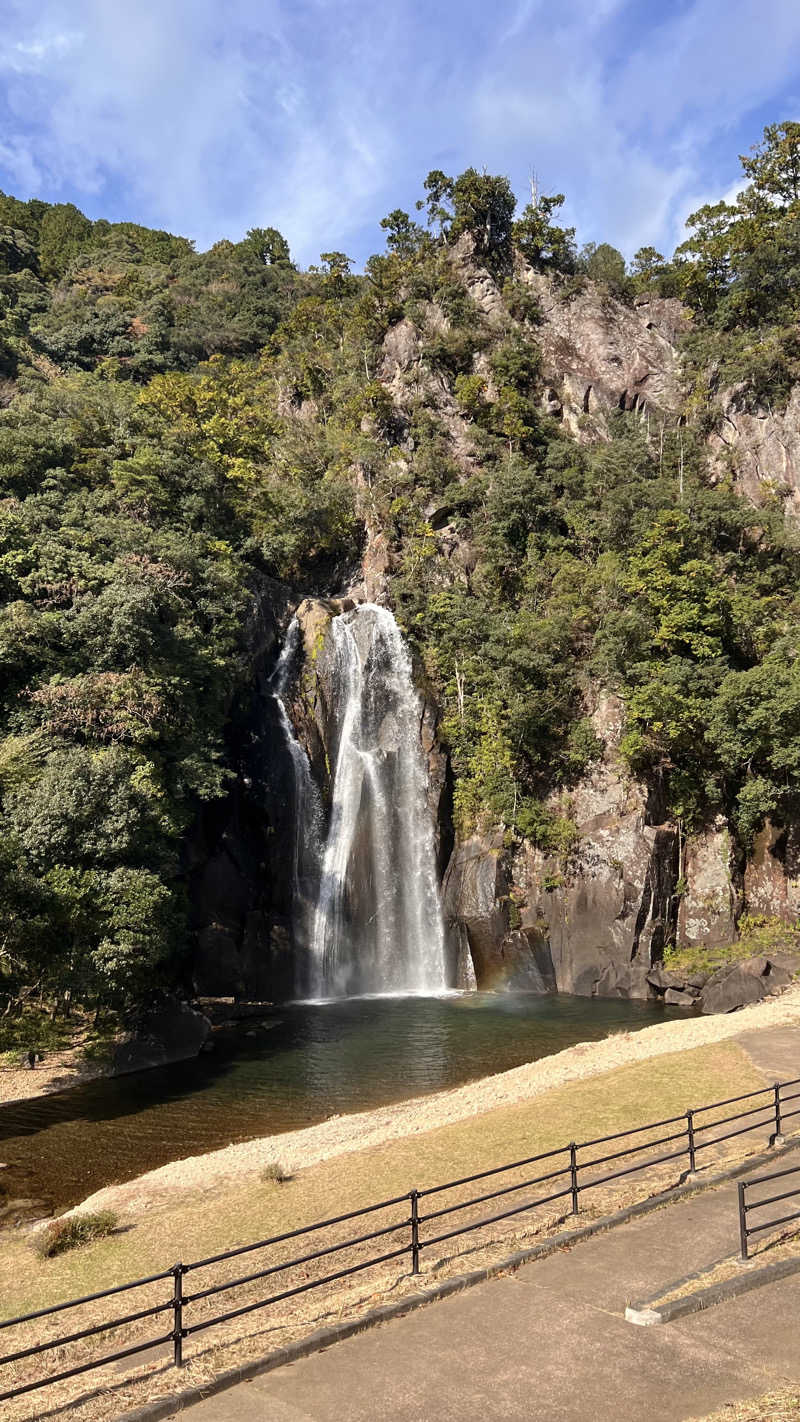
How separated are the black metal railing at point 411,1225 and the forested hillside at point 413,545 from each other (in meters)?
14.9

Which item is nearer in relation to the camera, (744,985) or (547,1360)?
(547,1360)

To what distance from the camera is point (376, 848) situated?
4447 cm

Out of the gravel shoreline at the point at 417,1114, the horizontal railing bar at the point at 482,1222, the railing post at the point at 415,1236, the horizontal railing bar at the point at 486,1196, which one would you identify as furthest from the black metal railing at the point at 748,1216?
the gravel shoreline at the point at 417,1114

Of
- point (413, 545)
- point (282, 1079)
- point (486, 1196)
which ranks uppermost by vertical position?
point (413, 545)

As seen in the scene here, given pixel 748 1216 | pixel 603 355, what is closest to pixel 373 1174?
pixel 748 1216

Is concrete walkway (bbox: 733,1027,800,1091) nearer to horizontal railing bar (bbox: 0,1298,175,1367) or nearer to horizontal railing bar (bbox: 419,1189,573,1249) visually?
horizontal railing bar (bbox: 419,1189,573,1249)

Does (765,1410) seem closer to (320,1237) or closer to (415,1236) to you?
(415,1236)

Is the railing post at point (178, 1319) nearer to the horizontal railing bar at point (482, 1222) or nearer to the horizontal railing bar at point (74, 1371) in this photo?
the horizontal railing bar at point (74, 1371)

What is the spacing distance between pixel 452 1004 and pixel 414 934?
20.1ft

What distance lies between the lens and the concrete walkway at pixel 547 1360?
8.23 metres

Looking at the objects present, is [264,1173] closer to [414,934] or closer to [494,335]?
[414,934]

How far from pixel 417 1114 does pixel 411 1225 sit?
1106 centimetres

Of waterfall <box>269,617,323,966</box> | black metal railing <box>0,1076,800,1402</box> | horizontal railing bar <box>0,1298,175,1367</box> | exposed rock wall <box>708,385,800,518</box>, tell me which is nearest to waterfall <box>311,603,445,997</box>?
waterfall <box>269,617,323,966</box>

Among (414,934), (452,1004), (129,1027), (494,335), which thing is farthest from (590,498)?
(129,1027)
